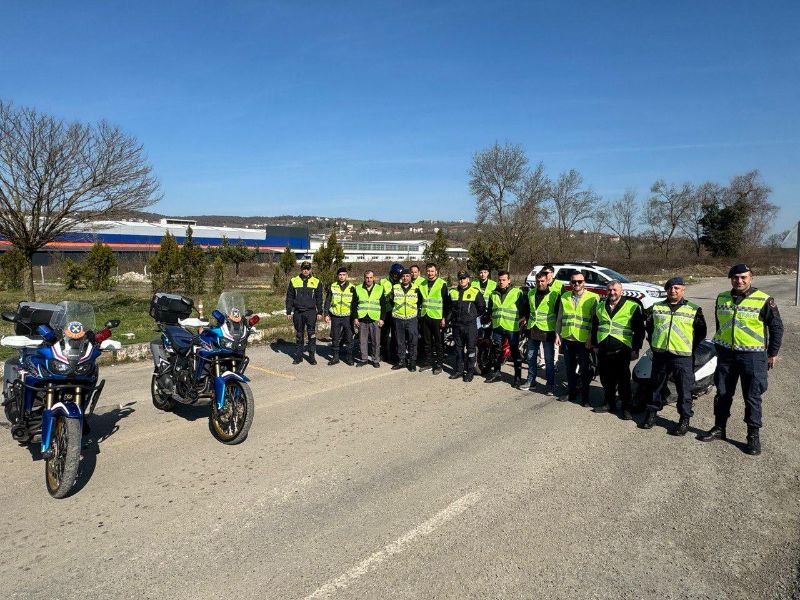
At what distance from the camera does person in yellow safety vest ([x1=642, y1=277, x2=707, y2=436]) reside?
6250mm

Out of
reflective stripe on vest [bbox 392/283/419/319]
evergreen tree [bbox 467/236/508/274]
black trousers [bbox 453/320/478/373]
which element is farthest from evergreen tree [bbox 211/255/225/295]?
black trousers [bbox 453/320/478/373]

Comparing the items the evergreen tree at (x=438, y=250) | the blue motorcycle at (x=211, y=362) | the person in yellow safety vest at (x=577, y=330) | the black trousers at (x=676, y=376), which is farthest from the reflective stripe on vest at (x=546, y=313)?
the evergreen tree at (x=438, y=250)

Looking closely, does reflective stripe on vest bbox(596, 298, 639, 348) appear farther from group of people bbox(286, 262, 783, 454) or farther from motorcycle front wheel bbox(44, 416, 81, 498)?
motorcycle front wheel bbox(44, 416, 81, 498)

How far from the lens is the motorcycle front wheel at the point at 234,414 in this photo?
5.81 meters

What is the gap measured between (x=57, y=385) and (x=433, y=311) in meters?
5.86

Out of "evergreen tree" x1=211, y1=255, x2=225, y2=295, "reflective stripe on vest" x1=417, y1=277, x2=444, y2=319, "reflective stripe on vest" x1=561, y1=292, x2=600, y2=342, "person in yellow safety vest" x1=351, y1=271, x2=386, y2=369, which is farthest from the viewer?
"evergreen tree" x1=211, y1=255, x2=225, y2=295

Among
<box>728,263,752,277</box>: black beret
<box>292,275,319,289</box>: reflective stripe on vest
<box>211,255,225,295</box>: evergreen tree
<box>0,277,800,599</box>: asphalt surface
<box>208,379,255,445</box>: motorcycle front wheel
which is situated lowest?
<box>0,277,800,599</box>: asphalt surface

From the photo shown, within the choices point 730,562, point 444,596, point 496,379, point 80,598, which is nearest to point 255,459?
point 80,598

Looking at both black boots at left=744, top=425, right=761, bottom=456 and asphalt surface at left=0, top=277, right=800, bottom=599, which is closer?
asphalt surface at left=0, top=277, right=800, bottom=599

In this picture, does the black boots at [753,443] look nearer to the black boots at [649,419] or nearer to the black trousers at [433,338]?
the black boots at [649,419]

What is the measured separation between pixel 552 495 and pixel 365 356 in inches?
228

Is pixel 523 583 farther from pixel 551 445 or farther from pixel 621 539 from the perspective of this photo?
pixel 551 445

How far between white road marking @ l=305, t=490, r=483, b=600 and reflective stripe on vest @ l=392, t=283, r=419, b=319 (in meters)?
5.03

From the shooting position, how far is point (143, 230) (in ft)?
243
